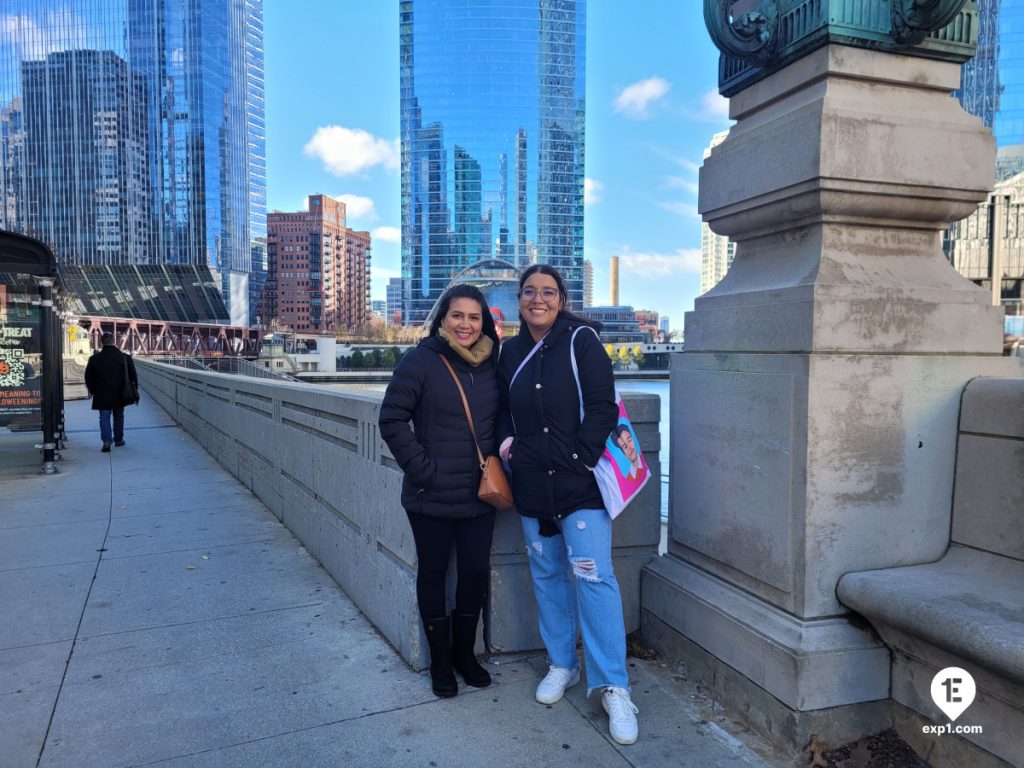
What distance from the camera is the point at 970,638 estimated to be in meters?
2.15

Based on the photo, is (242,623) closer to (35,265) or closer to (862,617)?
(862,617)

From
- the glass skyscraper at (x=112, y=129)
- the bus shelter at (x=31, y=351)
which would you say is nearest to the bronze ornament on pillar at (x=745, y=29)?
the bus shelter at (x=31, y=351)

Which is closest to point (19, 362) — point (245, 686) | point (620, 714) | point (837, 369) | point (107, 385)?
point (107, 385)

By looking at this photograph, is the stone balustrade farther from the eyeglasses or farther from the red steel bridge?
the red steel bridge

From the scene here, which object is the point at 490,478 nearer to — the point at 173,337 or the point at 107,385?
the point at 107,385

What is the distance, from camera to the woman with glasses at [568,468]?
9.46 ft

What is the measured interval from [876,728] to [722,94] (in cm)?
297

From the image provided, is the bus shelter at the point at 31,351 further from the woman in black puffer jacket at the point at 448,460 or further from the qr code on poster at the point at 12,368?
the woman in black puffer jacket at the point at 448,460

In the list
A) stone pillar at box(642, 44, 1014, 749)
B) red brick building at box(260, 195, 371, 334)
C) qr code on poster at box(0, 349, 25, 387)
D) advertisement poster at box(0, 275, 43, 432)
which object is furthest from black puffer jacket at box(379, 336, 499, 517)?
red brick building at box(260, 195, 371, 334)

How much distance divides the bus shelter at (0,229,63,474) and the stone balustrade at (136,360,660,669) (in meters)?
4.42

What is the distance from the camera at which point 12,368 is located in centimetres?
953

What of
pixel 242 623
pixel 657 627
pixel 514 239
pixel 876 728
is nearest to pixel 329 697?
pixel 242 623

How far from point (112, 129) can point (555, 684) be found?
5517 inches

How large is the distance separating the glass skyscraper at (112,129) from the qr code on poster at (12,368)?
121040 mm
